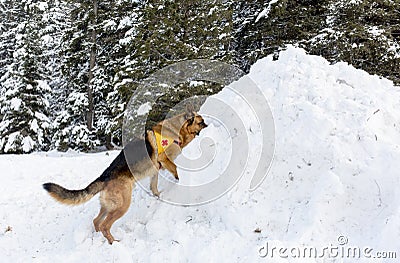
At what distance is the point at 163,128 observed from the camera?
5.46 metres

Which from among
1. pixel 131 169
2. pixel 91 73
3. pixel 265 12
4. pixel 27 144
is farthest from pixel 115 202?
pixel 27 144

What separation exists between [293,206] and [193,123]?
213 cm

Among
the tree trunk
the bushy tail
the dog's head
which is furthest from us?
the tree trunk

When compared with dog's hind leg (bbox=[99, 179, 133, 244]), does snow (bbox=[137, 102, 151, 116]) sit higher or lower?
lower

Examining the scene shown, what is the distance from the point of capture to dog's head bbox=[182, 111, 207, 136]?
5621 mm

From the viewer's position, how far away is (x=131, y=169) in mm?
5113

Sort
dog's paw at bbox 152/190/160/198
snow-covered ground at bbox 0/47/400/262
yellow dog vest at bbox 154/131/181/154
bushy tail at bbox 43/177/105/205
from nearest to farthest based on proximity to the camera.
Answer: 1. snow-covered ground at bbox 0/47/400/262
2. bushy tail at bbox 43/177/105/205
3. yellow dog vest at bbox 154/131/181/154
4. dog's paw at bbox 152/190/160/198

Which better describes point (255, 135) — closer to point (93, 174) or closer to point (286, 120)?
point (286, 120)

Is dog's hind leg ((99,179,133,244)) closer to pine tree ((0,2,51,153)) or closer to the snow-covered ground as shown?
the snow-covered ground

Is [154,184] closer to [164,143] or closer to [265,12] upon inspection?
[164,143]

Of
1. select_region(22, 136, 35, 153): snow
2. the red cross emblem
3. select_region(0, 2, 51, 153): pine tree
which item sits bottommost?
select_region(22, 136, 35, 153): snow

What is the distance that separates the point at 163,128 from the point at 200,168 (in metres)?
0.88

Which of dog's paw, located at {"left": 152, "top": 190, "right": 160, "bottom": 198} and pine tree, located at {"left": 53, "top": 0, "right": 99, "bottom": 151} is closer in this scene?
dog's paw, located at {"left": 152, "top": 190, "right": 160, "bottom": 198}

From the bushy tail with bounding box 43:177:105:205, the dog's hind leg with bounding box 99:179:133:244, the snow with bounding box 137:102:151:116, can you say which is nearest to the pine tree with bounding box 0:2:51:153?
the snow with bounding box 137:102:151:116
